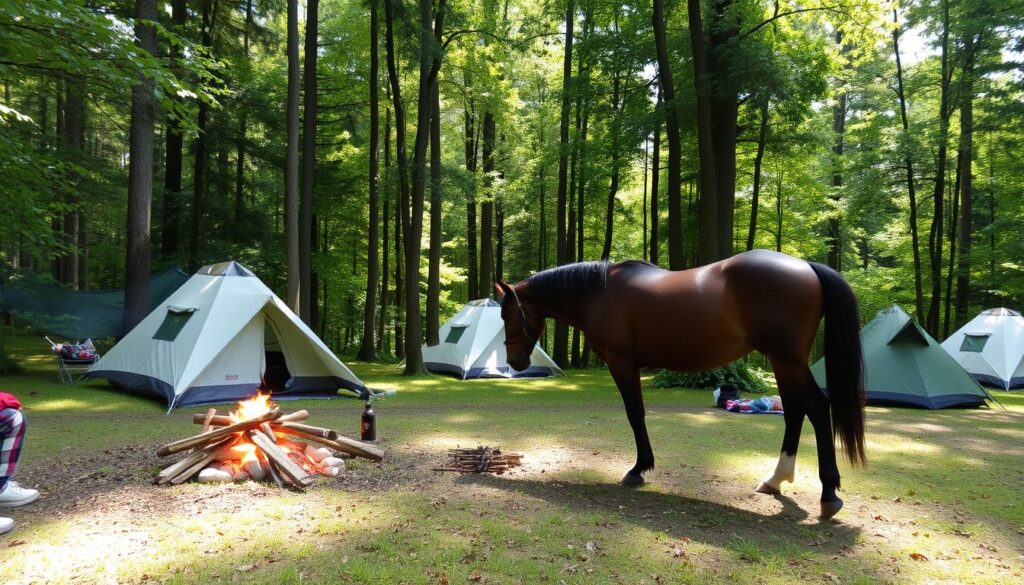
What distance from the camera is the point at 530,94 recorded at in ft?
75.4

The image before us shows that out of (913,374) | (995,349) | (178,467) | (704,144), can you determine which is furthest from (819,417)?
(995,349)

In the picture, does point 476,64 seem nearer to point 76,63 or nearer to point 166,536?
point 76,63

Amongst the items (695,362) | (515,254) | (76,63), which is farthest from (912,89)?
(76,63)

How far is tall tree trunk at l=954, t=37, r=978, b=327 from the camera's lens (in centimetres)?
1681

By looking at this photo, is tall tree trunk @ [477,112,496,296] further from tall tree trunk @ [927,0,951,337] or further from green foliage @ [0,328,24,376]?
tall tree trunk @ [927,0,951,337]

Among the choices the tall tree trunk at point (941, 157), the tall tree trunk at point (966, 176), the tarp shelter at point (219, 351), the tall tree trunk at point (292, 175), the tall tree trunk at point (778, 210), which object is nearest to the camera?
the tarp shelter at point (219, 351)

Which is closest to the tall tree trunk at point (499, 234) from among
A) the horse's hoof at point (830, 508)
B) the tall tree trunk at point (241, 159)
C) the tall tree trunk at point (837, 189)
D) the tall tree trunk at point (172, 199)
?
the tall tree trunk at point (241, 159)

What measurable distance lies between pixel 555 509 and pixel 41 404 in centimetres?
826

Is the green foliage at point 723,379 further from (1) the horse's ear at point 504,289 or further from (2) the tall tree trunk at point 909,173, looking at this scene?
(2) the tall tree trunk at point 909,173

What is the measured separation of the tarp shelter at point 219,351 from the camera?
8.46 metres

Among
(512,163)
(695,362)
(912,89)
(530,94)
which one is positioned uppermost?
(530,94)

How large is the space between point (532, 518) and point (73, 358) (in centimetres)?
1201

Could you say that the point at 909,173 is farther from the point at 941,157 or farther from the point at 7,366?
the point at 7,366

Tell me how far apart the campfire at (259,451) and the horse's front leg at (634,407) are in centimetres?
236
